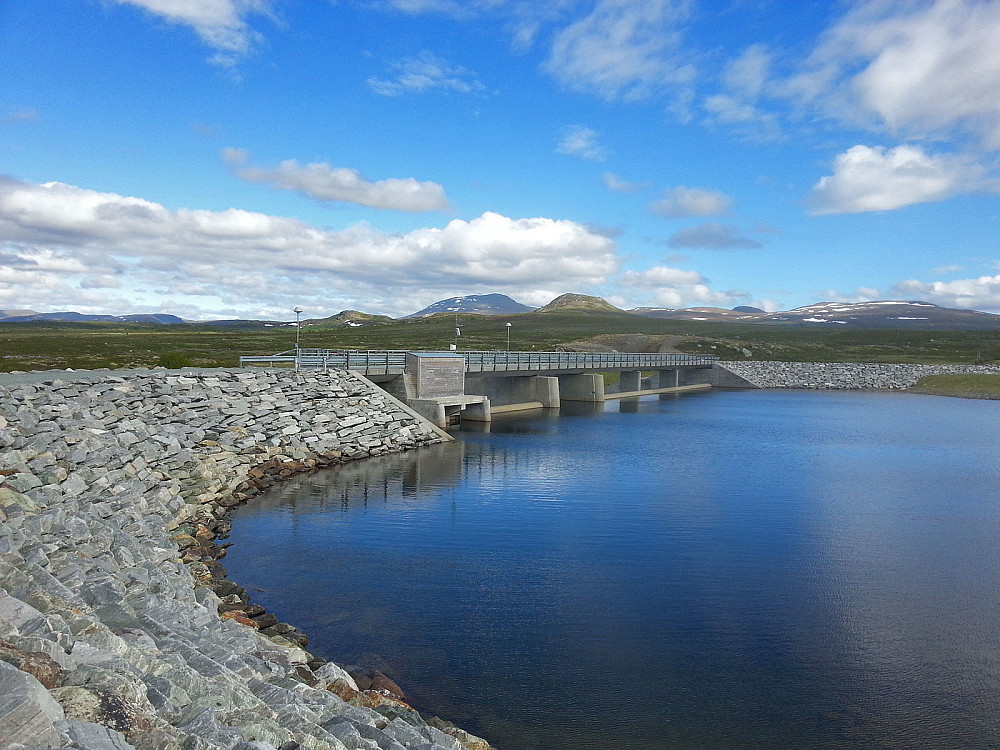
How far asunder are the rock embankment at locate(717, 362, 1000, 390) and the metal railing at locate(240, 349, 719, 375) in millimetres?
15175

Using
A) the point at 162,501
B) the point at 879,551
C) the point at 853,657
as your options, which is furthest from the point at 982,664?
the point at 162,501

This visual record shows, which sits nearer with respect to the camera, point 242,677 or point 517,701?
point 242,677

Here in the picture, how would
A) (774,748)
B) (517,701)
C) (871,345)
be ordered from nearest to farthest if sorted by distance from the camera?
(774,748), (517,701), (871,345)

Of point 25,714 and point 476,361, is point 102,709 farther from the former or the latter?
point 476,361

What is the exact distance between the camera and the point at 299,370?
38.5 metres

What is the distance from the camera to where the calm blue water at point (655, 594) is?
441 inches

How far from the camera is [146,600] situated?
1162cm

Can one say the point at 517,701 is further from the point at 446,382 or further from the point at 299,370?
the point at 446,382

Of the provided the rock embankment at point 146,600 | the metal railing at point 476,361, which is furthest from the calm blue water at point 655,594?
the metal railing at point 476,361

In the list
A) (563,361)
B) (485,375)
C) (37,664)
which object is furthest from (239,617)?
(563,361)

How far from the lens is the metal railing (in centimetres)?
4103

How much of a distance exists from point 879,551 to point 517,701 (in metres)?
12.9

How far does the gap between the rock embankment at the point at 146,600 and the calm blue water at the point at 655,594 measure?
1530 mm

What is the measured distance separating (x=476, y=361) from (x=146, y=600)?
39.7m
